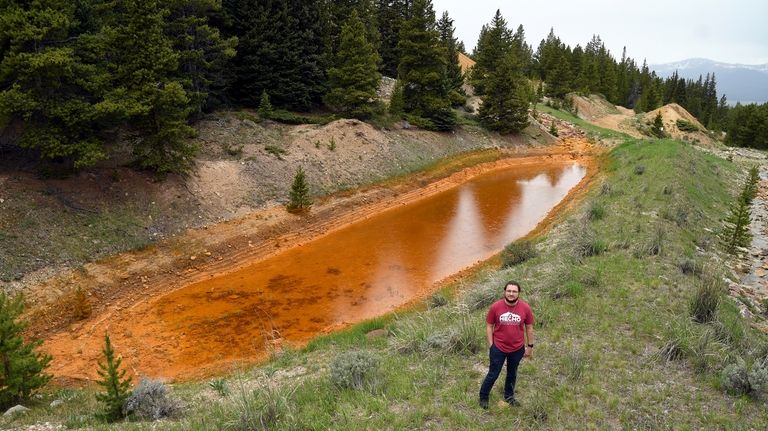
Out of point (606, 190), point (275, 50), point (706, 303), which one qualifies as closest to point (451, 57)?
point (275, 50)

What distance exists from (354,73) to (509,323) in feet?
98.1

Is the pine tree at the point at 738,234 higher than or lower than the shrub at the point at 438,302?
higher

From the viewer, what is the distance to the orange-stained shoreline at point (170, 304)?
530 inches

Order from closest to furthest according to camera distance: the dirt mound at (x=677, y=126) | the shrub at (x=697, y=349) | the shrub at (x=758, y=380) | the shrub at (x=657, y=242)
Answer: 1. the shrub at (x=758, y=380)
2. the shrub at (x=697, y=349)
3. the shrub at (x=657, y=242)
4. the dirt mound at (x=677, y=126)

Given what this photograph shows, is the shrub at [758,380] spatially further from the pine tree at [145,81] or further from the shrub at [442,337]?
the pine tree at [145,81]

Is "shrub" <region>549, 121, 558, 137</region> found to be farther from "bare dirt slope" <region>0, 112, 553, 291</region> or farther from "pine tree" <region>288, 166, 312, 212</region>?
"pine tree" <region>288, 166, 312, 212</region>

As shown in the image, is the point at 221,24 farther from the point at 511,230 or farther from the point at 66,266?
the point at 511,230

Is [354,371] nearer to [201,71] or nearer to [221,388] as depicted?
[221,388]

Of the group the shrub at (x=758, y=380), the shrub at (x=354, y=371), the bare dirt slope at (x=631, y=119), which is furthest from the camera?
the bare dirt slope at (x=631, y=119)

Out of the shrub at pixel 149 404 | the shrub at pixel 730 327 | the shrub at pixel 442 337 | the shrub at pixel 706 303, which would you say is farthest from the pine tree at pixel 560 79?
the shrub at pixel 149 404

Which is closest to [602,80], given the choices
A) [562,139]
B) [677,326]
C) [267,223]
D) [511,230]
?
[562,139]

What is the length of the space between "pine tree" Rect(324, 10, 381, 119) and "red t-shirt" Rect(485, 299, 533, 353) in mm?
29073

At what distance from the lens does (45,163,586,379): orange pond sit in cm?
1409

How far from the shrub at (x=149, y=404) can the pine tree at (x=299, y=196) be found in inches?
647
